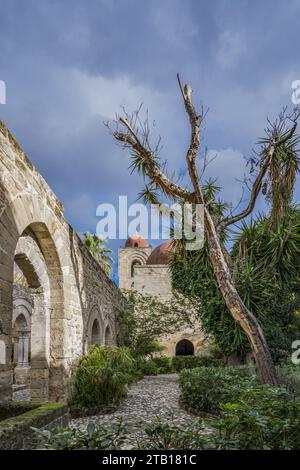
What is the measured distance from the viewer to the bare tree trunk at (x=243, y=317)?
7.60 metres

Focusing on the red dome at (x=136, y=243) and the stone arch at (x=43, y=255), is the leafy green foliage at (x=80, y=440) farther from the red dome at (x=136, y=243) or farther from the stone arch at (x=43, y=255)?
the red dome at (x=136, y=243)

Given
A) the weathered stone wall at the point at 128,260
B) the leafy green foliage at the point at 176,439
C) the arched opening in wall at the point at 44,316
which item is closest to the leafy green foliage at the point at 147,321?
the arched opening in wall at the point at 44,316

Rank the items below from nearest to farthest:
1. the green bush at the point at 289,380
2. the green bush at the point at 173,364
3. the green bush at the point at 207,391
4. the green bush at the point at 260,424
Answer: the green bush at the point at 260,424
the green bush at the point at 207,391
the green bush at the point at 289,380
the green bush at the point at 173,364

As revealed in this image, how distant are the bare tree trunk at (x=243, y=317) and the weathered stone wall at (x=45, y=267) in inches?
106

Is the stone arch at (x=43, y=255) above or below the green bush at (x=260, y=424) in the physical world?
above

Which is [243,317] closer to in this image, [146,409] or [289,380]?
[289,380]

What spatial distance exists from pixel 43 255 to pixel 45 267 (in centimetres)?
23

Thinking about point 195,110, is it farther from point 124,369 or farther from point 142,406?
point 142,406

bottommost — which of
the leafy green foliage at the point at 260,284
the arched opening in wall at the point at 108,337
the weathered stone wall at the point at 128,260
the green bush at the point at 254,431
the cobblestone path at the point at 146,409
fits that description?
the cobblestone path at the point at 146,409

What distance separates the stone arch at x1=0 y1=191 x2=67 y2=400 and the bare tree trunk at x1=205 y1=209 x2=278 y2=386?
3.29 metres

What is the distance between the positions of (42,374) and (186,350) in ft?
65.4

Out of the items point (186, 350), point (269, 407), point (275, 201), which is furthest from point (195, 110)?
point (186, 350)

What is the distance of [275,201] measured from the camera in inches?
363

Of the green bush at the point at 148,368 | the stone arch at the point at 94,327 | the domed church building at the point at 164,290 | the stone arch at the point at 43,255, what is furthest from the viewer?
the domed church building at the point at 164,290
